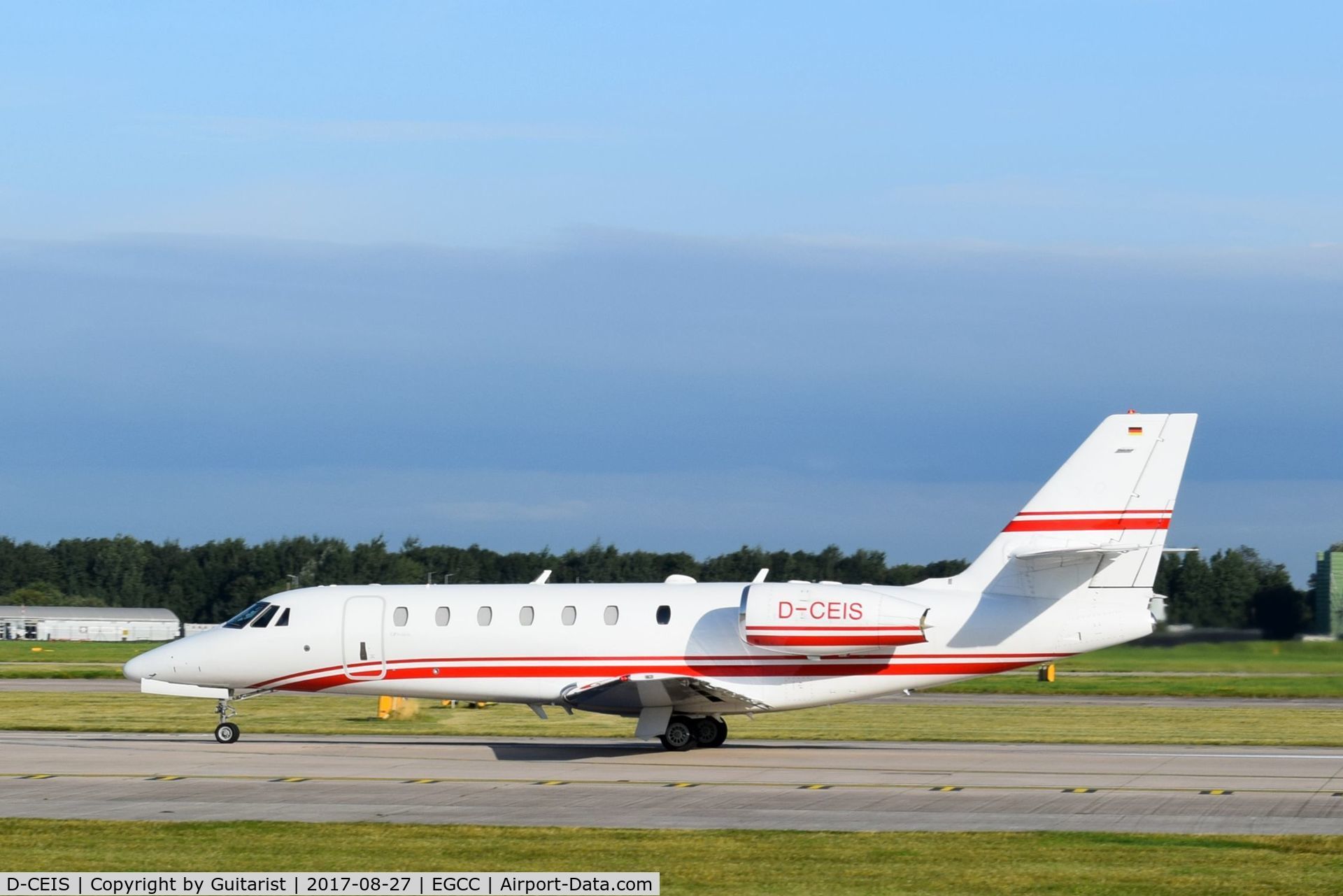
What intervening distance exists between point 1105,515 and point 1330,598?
787cm

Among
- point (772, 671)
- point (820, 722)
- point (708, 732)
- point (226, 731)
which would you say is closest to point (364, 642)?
point (226, 731)

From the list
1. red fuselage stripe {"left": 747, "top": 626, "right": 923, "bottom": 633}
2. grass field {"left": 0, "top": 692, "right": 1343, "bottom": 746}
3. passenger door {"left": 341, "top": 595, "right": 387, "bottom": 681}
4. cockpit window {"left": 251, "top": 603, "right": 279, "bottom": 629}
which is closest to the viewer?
red fuselage stripe {"left": 747, "top": 626, "right": 923, "bottom": 633}

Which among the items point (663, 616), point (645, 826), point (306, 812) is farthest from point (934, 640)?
point (306, 812)

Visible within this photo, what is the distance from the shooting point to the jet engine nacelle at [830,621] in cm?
2406

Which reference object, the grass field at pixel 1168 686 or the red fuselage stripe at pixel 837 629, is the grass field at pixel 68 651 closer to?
the grass field at pixel 1168 686

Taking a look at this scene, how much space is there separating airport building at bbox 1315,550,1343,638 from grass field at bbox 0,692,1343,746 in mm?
2077

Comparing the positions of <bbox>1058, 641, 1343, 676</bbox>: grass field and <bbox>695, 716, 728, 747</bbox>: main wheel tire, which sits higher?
<bbox>1058, 641, 1343, 676</bbox>: grass field

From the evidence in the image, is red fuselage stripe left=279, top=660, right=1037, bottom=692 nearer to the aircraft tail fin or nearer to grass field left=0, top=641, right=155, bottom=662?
the aircraft tail fin

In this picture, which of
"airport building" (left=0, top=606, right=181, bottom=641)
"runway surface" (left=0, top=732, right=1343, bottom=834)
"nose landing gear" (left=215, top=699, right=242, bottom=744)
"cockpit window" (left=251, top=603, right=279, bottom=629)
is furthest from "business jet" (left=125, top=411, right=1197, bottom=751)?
"airport building" (left=0, top=606, right=181, bottom=641)

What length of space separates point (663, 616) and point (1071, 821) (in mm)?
9185

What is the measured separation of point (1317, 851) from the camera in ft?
49.9

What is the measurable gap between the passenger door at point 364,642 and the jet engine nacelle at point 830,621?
6.34m

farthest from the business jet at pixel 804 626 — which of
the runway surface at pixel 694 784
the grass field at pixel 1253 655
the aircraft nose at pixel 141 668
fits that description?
the grass field at pixel 1253 655

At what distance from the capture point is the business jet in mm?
24125
